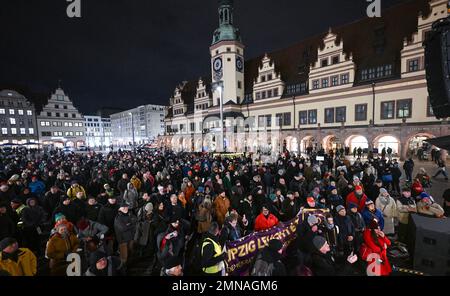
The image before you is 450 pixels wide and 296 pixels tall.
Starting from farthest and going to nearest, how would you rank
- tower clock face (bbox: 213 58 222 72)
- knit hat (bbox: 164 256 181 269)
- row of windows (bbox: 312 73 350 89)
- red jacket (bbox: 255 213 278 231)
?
1. tower clock face (bbox: 213 58 222 72)
2. row of windows (bbox: 312 73 350 89)
3. red jacket (bbox: 255 213 278 231)
4. knit hat (bbox: 164 256 181 269)

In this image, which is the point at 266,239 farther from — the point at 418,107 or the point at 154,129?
the point at 154,129

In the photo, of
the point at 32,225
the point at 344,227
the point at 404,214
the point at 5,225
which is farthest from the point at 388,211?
the point at 5,225

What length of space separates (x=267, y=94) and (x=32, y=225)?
33.1 metres

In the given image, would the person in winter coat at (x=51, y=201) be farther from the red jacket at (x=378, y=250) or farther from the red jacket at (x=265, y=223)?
the red jacket at (x=378, y=250)

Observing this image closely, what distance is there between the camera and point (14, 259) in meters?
3.88

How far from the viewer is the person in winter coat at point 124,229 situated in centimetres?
543

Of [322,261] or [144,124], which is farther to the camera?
[144,124]

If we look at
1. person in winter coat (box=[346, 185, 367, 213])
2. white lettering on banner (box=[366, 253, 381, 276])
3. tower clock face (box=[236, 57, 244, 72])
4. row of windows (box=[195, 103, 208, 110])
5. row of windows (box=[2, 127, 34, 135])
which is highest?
tower clock face (box=[236, 57, 244, 72])

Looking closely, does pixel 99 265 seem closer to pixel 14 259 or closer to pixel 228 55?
pixel 14 259

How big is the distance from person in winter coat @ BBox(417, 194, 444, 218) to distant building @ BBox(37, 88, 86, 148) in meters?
72.9

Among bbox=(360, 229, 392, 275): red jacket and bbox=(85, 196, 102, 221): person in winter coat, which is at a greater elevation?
bbox=(85, 196, 102, 221): person in winter coat

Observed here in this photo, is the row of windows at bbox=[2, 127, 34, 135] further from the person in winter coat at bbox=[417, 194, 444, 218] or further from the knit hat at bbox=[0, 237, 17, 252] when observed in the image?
the person in winter coat at bbox=[417, 194, 444, 218]

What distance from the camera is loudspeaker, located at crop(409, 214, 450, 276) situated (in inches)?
180

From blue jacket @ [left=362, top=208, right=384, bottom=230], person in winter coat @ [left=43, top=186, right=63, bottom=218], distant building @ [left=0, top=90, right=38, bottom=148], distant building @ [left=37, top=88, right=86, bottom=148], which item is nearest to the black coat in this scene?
person in winter coat @ [left=43, top=186, right=63, bottom=218]
